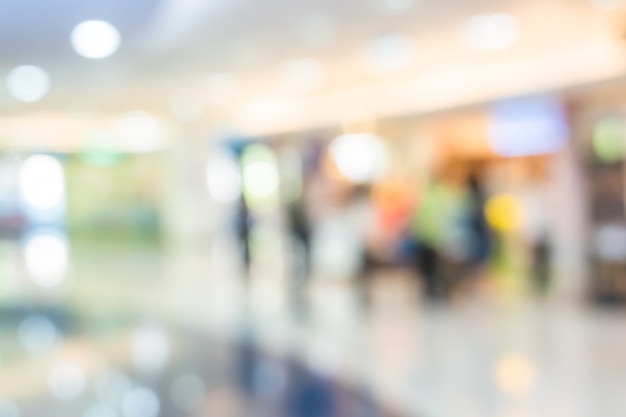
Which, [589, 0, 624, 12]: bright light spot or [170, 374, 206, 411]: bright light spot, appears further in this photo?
[589, 0, 624, 12]: bright light spot

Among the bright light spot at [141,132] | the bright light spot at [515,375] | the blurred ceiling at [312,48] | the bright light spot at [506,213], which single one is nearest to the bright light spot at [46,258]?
the blurred ceiling at [312,48]

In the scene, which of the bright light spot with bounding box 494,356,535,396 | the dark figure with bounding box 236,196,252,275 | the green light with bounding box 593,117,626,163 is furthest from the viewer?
the dark figure with bounding box 236,196,252,275

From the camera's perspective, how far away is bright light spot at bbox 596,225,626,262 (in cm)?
924

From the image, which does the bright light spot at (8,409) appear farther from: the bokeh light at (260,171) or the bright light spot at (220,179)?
the bright light spot at (220,179)

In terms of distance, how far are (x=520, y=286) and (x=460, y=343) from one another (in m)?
4.63

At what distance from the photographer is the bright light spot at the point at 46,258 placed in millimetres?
16448

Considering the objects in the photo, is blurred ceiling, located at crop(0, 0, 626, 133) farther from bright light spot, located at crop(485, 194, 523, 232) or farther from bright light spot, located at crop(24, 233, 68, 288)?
bright light spot, located at crop(24, 233, 68, 288)

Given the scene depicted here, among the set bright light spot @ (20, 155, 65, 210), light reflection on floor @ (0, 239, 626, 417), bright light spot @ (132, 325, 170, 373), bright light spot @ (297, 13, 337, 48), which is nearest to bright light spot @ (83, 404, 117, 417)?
light reflection on floor @ (0, 239, 626, 417)

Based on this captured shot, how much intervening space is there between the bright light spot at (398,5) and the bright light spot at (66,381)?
4639 mm

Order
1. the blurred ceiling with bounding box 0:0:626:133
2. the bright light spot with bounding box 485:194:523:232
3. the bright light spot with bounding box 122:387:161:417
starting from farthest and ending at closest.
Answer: the bright light spot with bounding box 485:194:523:232
the blurred ceiling with bounding box 0:0:626:133
the bright light spot with bounding box 122:387:161:417

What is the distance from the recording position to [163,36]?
8.62 meters

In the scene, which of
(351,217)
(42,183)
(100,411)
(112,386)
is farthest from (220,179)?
(100,411)

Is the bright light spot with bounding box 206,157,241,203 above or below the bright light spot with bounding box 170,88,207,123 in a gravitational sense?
below

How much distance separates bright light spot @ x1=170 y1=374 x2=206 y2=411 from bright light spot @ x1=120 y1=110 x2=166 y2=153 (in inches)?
475
